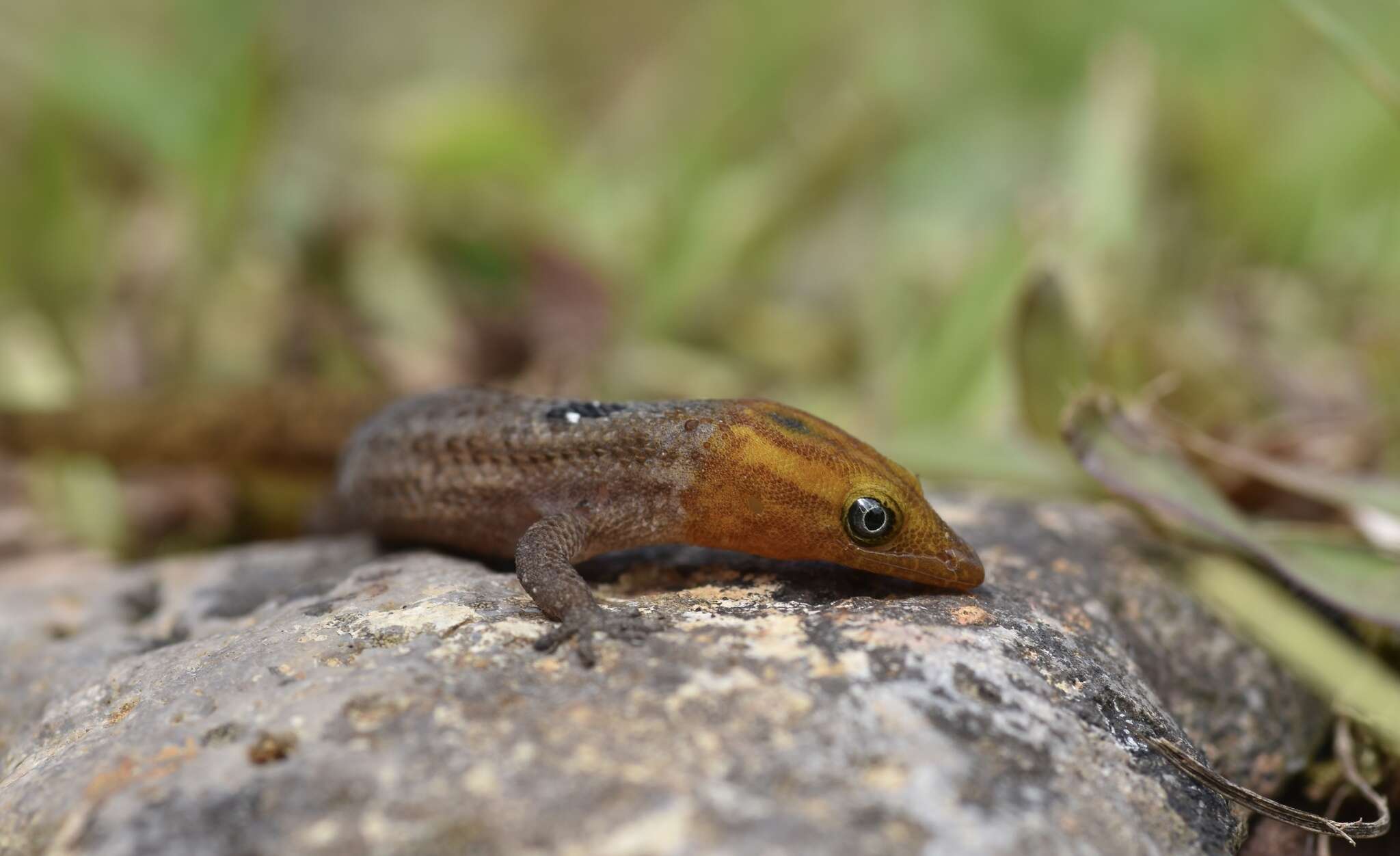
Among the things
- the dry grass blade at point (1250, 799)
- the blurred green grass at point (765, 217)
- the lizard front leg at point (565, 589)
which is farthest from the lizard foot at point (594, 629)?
the blurred green grass at point (765, 217)

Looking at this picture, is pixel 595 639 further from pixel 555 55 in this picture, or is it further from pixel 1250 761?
pixel 555 55

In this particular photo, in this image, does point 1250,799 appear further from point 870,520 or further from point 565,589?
point 565,589

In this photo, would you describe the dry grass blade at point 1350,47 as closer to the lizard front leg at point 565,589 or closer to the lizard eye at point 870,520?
the lizard eye at point 870,520

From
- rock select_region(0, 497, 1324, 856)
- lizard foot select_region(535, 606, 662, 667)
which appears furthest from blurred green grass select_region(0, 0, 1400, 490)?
lizard foot select_region(535, 606, 662, 667)

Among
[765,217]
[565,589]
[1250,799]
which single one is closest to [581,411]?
[565,589]

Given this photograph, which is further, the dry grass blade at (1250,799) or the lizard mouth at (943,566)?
the lizard mouth at (943,566)

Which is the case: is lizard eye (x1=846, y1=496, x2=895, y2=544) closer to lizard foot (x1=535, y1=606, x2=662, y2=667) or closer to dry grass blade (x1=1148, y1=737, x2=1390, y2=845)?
lizard foot (x1=535, y1=606, x2=662, y2=667)
